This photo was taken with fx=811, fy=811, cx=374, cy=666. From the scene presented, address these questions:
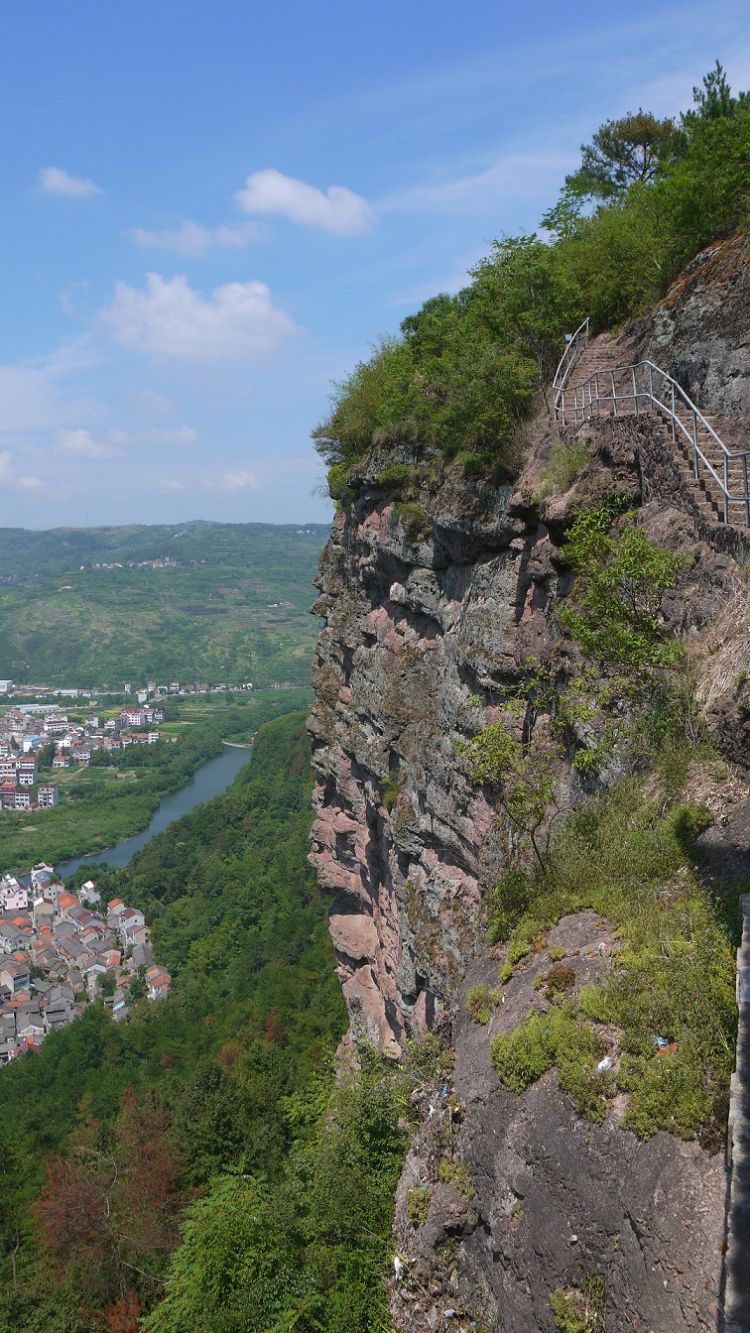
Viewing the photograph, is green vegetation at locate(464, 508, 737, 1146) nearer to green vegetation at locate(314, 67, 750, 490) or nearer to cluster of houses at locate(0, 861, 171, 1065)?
green vegetation at locate(314, 67, 750, 490)

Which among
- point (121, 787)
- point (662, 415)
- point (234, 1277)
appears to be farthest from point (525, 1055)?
point (121, 787)

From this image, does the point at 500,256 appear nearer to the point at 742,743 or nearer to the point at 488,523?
the point at 488,523

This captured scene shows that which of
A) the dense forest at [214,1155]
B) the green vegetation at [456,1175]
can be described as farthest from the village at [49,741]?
the green vegetation at [456,1175]

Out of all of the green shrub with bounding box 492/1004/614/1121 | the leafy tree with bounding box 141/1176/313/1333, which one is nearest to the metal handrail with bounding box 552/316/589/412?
the green shrub with bounding box 492/1004/614/1121

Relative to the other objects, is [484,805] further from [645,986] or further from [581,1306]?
[581,1306]

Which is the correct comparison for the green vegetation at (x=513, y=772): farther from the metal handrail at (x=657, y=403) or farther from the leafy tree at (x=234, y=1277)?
the leafy tree at (x=234, y=1277)

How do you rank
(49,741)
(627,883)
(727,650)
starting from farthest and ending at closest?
(49,741) < (727,650) < (627,883)

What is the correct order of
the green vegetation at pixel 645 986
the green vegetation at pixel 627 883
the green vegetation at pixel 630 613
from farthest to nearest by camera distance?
the green vegetation at pixel 630 613, the green vegetation at pixel 627 883, the green vegetation at pixel 645 986
